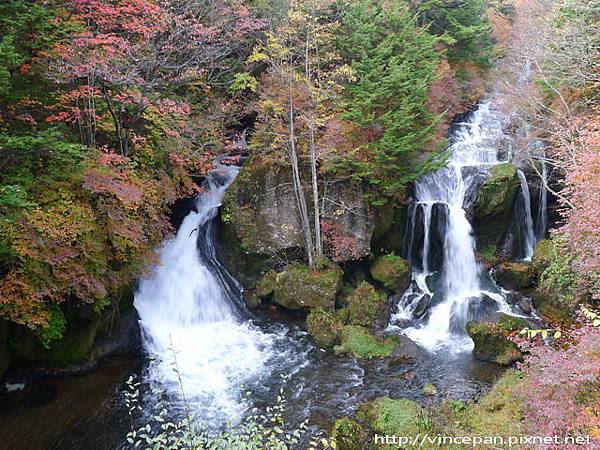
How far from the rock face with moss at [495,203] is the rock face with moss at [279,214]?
4386 millimetres

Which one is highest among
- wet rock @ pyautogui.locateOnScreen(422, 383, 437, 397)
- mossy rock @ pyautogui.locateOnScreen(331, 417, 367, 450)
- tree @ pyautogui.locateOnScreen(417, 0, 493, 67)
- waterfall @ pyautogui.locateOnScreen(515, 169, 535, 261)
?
tree @ pyautogui.locateOnScreen(417, 0, 493, 67)

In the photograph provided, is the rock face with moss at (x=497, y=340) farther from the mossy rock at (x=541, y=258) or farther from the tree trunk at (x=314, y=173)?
the tree trunk at (x=314, y=173)

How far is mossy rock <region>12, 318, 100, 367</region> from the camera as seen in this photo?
30.9 ft

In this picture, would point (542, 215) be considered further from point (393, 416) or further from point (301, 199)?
point (393, 416)

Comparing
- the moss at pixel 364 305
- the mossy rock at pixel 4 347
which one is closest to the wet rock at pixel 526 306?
the moss at pixel 364 305

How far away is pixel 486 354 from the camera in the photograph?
35.9ft

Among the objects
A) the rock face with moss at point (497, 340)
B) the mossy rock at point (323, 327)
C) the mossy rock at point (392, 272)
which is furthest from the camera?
the mossy rock at point (392, 272)

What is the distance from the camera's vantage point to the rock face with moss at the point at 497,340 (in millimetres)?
10641

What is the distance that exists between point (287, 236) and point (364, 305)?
3.46 meters

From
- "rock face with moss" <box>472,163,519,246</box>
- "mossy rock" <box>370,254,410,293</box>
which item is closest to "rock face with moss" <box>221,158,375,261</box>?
"mossy rock" <box>370,254,410,293</box>

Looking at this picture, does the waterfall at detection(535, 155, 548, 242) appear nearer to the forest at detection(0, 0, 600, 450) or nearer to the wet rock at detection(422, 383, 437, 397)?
the forest at detection(0, 0, 600, 450)

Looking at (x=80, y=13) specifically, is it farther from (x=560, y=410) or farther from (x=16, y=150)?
(x=560, y=410)

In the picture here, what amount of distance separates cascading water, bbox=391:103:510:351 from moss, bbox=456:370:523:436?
12.0 ft

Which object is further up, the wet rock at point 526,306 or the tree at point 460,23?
the tree at point 460,23
